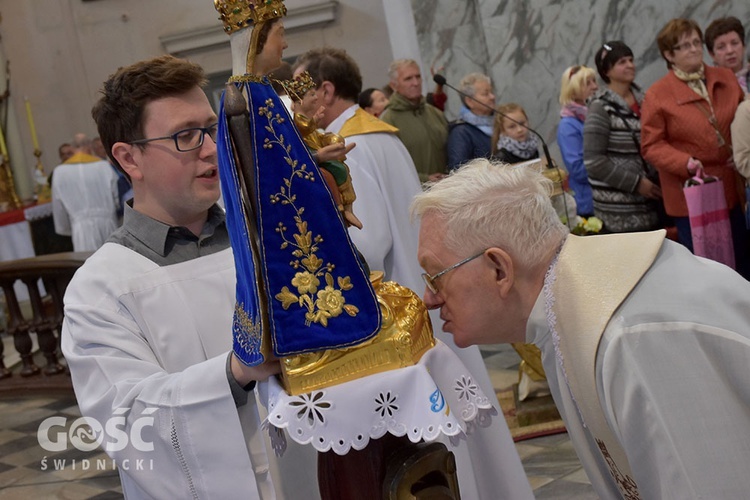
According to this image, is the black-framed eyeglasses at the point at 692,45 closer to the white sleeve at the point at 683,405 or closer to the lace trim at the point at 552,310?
the lace trim at the point at 552,310

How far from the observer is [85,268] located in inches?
102

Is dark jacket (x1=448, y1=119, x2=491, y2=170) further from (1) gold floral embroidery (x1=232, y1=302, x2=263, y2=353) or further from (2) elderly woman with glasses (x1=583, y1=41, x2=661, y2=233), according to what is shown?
(1) gold floral embroidery (x1=232, y1=302, x2=263, y2=353)

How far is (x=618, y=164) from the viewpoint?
589 cm

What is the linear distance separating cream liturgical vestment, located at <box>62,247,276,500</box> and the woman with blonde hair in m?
4.35

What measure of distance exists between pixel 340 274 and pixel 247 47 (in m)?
0.50

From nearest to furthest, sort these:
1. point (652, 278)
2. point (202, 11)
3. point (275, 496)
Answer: point (652, 278), point (275, 496), point (202, 11)

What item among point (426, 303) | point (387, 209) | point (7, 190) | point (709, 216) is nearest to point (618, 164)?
point (709, 216)

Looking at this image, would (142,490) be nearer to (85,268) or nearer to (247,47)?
(85,268)

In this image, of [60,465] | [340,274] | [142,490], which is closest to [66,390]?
[60,465]

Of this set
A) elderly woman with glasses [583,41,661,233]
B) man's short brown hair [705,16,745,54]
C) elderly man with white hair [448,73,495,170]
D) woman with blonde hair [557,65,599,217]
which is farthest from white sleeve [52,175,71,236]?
man's short brown hair [705,16,745,54]

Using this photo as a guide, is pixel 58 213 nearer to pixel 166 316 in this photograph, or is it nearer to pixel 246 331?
pixel 166 316

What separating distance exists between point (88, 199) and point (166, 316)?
8.80m

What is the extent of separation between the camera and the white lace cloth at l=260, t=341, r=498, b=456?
2.02 m

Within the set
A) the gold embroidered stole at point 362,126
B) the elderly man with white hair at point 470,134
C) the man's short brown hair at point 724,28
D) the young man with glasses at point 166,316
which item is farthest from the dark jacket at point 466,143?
the young man with glasses at point 166,316
